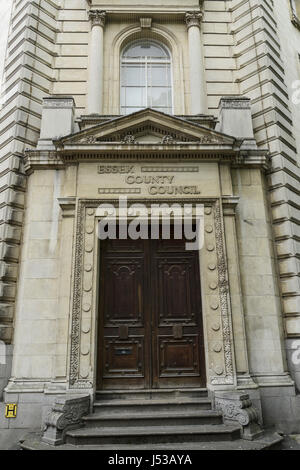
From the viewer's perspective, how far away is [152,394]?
8.02 metres

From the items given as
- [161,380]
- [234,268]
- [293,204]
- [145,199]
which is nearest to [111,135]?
[145,199]

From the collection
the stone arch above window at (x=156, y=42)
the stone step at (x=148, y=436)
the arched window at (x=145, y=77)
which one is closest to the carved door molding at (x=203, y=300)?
the stone step at (x=148, y=436)

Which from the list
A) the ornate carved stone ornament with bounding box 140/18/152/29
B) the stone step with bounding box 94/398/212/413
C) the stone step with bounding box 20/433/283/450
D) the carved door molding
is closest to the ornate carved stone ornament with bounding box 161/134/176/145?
the carved door molding

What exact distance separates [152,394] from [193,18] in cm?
1174

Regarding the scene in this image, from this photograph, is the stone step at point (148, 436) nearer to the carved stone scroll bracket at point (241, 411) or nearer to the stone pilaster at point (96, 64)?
the carved stone scroll bracket at point (241, 411)

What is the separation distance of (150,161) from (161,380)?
17.6ft

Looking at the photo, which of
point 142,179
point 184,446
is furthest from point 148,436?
point 142,179

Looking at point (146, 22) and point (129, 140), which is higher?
point (146, 22)

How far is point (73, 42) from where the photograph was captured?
1182 cm

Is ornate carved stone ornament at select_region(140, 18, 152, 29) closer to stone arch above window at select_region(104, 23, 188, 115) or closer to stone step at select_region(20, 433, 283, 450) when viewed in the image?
stone arch above window at select_region(104, 23, 188, 115)

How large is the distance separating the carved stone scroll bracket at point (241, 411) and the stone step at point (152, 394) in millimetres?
712

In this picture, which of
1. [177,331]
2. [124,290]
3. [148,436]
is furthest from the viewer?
[124,290]

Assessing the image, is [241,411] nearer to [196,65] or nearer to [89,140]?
[89,140]

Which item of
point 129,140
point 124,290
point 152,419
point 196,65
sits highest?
point 196,65
